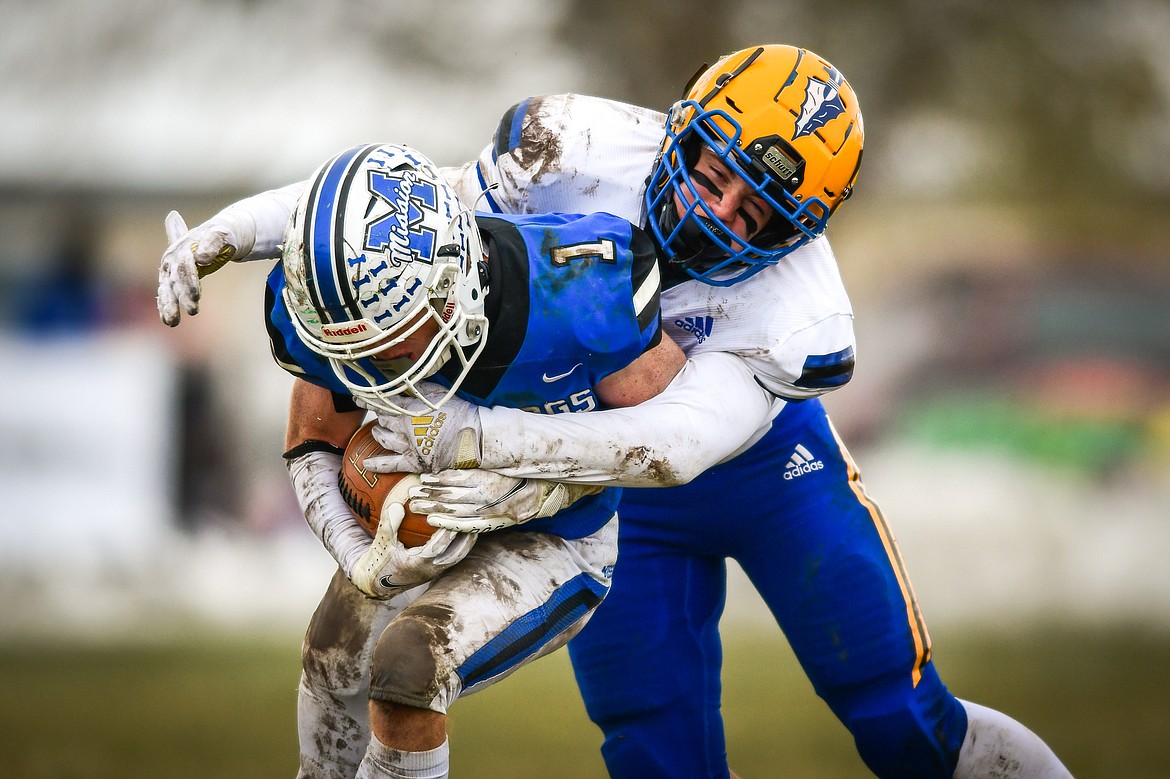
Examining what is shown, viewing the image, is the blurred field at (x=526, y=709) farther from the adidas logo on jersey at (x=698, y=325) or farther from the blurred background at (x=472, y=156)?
the adidas logo on jersey at (x=698, y=325)

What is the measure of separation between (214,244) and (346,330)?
1.21 ft

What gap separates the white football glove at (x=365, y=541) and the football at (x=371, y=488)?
0.07ft

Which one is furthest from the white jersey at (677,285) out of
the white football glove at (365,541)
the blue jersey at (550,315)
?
the white football glove at (365,541)

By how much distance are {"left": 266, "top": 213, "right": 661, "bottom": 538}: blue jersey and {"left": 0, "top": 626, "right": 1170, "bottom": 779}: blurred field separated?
262 centimetres

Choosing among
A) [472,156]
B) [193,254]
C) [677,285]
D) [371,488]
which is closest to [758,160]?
[677,285]

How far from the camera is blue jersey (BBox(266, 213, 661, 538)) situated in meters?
2.26

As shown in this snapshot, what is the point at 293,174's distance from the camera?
343 inches

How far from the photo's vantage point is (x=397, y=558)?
2254 mm

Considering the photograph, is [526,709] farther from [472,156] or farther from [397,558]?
[472,156]

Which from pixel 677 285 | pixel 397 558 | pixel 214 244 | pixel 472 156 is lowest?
pixel 397 558

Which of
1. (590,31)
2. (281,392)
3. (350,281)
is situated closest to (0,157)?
(281,392)

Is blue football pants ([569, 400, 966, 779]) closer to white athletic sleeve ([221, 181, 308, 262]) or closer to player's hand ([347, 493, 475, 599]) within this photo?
player's hand ([347, 493, 475, 599])

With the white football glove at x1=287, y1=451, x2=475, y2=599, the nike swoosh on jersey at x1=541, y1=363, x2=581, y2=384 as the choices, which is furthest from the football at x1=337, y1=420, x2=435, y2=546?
the nike swoosh on jersey at x1=541, y1=363, x2=581, y2=384

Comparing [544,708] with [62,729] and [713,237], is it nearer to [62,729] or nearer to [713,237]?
[62,729]
